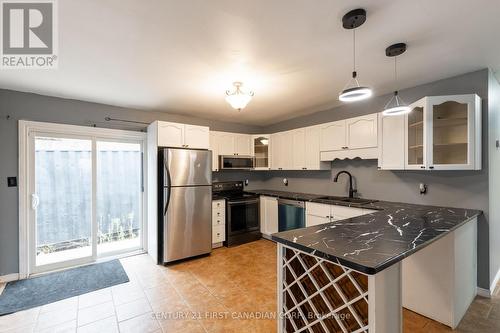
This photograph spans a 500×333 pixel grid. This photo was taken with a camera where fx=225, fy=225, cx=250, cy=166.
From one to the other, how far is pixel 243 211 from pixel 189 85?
2.49 metres

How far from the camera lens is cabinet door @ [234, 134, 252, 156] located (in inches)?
189

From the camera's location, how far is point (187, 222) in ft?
11.7

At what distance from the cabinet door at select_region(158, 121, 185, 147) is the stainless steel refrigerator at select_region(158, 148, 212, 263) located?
0.47 feet

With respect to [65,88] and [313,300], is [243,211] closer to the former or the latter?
[313,300]

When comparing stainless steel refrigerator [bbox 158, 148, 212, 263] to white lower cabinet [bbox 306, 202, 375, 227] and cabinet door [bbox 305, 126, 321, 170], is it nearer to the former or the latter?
white lower cabinet [bbox 306, 202, 375, 227]

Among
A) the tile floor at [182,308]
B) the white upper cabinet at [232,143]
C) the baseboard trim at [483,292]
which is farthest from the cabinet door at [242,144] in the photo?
the baseboard trim at [483,292]

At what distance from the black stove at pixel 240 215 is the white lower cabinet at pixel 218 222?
2.9 inches

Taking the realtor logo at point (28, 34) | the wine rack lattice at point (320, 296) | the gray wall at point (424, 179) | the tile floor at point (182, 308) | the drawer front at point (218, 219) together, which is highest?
the realtor logo at point (28, 34)

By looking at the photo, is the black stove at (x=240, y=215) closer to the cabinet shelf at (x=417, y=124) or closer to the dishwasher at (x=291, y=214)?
the dishwasher at (x=291, y=214)

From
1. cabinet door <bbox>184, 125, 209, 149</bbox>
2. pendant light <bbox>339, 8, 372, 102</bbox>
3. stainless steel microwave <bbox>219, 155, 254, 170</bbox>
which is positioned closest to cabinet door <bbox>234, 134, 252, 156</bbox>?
stainless steel microwave <bbox>219, 155, 254, 170</bbox>

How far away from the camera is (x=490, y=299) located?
7.81ft

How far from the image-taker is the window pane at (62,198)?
323 centimetres

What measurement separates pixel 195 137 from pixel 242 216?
173cm

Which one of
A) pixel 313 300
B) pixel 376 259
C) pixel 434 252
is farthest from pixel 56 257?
pixel 434 252
